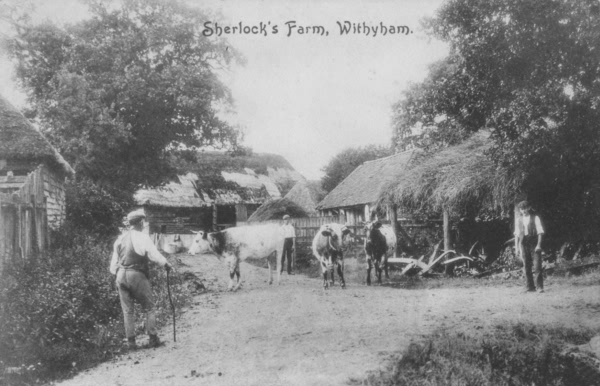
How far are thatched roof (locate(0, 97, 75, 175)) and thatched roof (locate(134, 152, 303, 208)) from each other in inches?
508

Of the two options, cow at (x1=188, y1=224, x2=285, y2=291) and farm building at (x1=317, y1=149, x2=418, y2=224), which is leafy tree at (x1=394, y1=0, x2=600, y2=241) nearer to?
cow at (x1=188, y1=224, x2=285, y2=291)

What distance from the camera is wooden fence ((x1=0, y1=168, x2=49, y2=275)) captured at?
8.10 meters

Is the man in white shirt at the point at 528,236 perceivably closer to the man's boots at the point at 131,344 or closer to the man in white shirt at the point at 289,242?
the man in white shirt at the point at 289,242

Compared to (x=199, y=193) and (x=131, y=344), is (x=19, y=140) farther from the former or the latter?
(x=199, y=193)

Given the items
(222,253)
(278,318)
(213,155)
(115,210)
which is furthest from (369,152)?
(278,318)

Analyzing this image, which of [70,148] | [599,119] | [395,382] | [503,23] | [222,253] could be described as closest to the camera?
[395,382]

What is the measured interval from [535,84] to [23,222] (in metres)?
9.63

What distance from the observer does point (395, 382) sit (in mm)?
5066

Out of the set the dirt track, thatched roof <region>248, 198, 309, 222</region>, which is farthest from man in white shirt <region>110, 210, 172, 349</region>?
thatched roof <region>248, 198, 309, 222</region>

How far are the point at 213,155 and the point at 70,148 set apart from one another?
84.9 feet

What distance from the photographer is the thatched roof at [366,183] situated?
85.8ft

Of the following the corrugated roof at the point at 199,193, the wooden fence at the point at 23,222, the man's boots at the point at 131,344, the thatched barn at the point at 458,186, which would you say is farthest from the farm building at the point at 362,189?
the man's boots at the point at 131,344

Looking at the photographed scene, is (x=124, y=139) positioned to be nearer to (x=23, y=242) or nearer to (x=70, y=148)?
(x=70, y=148)

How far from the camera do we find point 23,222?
352 inches
